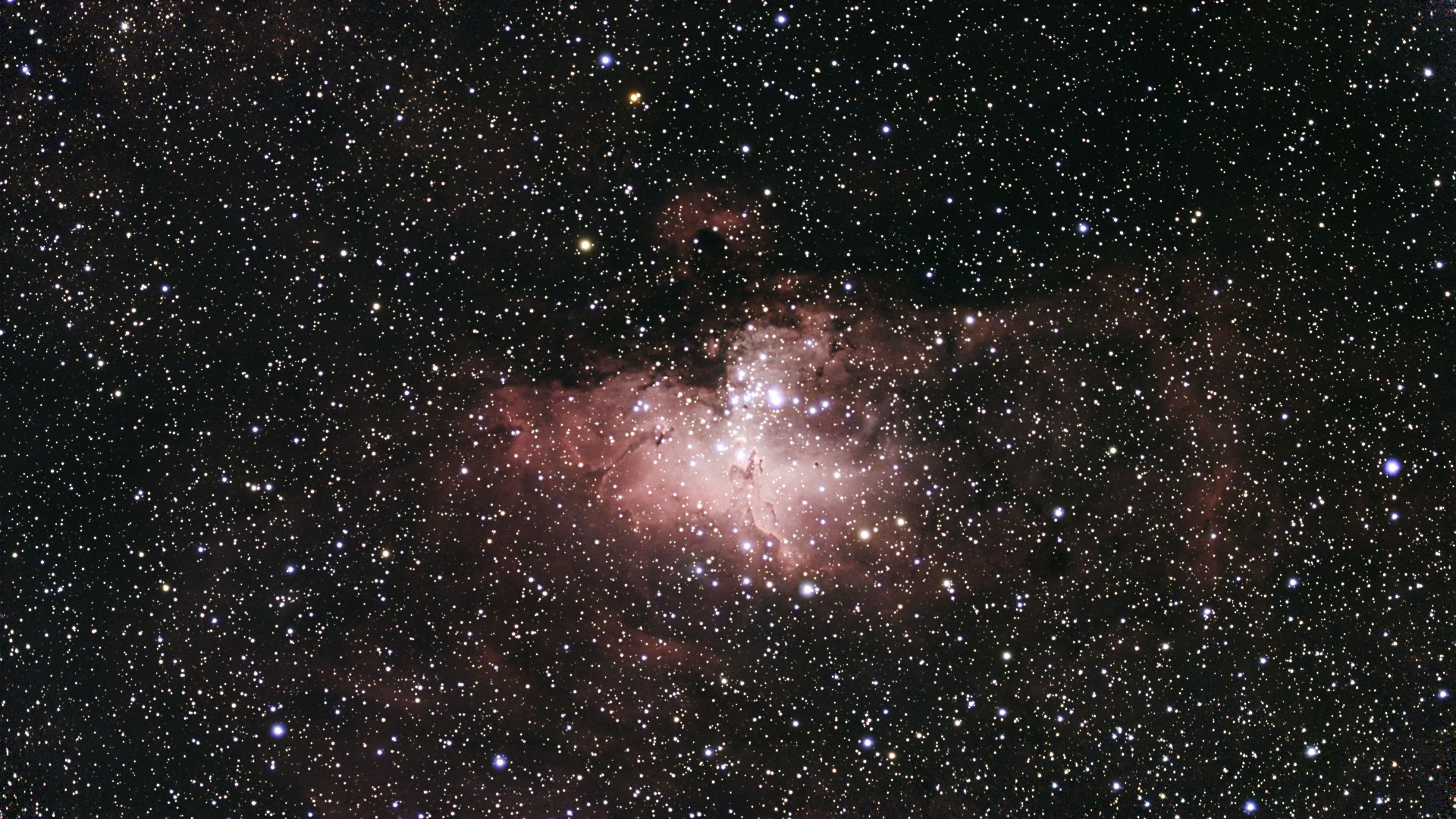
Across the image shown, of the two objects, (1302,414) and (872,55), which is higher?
(872,55)

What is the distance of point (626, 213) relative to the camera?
0.59 metres

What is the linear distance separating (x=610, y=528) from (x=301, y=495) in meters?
0.29

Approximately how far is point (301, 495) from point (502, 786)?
1.08 ft

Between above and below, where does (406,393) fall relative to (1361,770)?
above

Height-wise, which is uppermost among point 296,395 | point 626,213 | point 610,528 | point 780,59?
point 780,59

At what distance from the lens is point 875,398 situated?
0.59m

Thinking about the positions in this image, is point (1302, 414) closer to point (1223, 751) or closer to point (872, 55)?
point (1223, 751)

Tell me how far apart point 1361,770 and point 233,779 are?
1102 mm

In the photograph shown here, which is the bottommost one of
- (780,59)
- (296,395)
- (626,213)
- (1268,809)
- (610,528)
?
(1268,809)

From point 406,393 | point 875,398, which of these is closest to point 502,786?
point 406,393

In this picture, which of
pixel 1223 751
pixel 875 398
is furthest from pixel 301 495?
pixel 1223 751

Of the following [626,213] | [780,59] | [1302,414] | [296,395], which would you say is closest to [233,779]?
[296,395]

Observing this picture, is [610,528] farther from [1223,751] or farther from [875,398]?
[1223,751]

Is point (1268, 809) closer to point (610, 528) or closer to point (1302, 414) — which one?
point (1302, 414)
